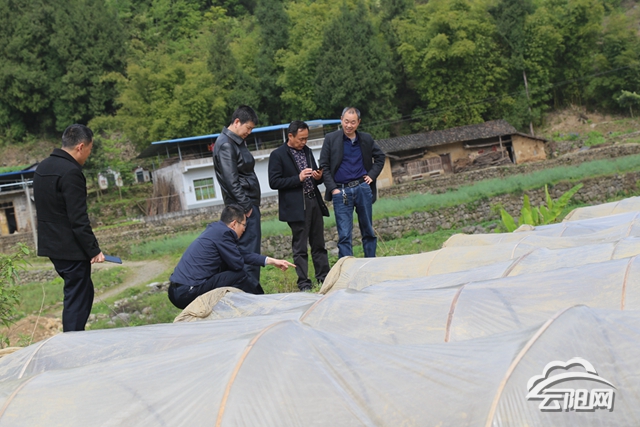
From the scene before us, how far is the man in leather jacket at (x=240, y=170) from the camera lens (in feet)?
21.7

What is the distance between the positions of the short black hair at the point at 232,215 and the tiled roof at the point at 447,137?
106ft

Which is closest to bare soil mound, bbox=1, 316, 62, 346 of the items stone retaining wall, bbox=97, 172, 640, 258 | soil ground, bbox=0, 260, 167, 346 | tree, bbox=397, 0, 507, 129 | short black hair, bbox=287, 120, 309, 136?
soil ground, bbox=0, 260, 167, 346

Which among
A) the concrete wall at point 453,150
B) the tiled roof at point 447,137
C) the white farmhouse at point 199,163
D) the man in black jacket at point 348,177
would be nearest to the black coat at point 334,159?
the man in black jacket at point 348,177

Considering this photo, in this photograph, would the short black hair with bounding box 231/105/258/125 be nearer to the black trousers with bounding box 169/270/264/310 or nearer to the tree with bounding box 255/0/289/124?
the black trousers with bounding box 169/270/264/310

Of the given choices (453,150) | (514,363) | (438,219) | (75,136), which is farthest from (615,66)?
(514,363)

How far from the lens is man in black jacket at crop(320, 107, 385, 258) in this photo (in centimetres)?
765

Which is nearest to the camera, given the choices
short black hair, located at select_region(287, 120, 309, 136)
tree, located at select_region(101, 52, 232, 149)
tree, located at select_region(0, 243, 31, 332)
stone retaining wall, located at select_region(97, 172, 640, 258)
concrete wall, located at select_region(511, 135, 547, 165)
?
tree, located at select_region(0, 243, 31, 332)

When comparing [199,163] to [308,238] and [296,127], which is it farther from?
[296,127]

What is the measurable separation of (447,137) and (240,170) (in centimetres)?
3311

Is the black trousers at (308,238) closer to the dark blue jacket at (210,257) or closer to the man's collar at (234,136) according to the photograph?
the man's collar at (234,136)

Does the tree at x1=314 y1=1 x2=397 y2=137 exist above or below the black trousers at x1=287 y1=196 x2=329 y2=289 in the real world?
above

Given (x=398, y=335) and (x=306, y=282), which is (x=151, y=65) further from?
(x=398, y=335)

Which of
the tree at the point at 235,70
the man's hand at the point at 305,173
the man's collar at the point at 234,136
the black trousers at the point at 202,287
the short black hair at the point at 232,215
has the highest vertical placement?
the tree at the point at 235,70

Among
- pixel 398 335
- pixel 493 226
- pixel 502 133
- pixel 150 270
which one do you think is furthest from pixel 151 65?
pixel 398 335
